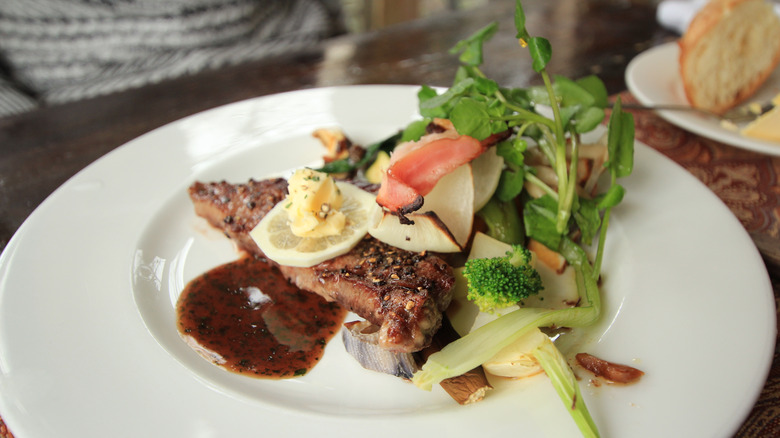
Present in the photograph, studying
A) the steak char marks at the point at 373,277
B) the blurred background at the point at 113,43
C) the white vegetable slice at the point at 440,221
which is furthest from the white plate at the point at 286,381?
the blurred background at the point at 113,43

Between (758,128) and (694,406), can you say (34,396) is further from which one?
(758,128)

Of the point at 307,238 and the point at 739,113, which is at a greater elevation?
the point at 307,238

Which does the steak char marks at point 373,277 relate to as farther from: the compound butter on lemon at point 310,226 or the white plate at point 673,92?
the white plate at point 673,92

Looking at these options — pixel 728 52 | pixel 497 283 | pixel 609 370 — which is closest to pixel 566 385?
pixel 609 370

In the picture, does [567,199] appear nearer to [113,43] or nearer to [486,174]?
[486,174]

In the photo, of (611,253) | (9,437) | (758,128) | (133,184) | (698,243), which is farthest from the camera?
(758,128)

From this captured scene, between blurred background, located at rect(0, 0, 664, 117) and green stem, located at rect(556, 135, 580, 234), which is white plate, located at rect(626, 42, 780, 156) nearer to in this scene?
green stem, located at rect(556, 135, 580, 234)

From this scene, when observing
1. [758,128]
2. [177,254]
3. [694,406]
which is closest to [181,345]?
[177,254]
